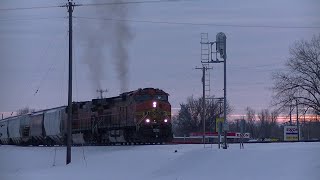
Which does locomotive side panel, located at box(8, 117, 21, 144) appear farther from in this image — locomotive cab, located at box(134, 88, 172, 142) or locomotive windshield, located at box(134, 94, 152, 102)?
locomotive windshield, located at box(134, 94, 152, 102)

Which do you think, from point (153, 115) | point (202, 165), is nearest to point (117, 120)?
point (153, 115)

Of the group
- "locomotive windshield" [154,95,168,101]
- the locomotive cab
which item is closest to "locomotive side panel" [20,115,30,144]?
"locomotive windshield" [154,95,168,101]

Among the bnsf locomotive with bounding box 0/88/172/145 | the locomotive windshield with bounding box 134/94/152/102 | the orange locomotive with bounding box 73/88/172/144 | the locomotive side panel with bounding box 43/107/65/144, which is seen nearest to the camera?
the orange locomotive with bounding box 73/88/172/144

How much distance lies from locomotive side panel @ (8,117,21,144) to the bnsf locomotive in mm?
10364

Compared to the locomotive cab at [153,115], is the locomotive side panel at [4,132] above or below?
below

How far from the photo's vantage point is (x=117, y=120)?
140 ft

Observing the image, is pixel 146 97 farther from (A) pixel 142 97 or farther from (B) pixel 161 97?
(B) pixel 161 97

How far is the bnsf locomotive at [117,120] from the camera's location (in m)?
39.8

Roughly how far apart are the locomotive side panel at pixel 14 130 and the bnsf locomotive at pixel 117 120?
1036cm

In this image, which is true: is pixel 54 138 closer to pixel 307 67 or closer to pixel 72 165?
pixel 72 165

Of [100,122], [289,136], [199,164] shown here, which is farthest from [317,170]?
[289,136]

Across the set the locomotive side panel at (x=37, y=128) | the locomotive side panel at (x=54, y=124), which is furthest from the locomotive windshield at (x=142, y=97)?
the locomotive side panel at (x=37, y=128)

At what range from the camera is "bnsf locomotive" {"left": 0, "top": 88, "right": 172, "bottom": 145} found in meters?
39.8

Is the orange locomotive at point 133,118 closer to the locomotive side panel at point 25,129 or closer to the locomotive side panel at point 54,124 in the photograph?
the locomotive side panel at point 54,124
